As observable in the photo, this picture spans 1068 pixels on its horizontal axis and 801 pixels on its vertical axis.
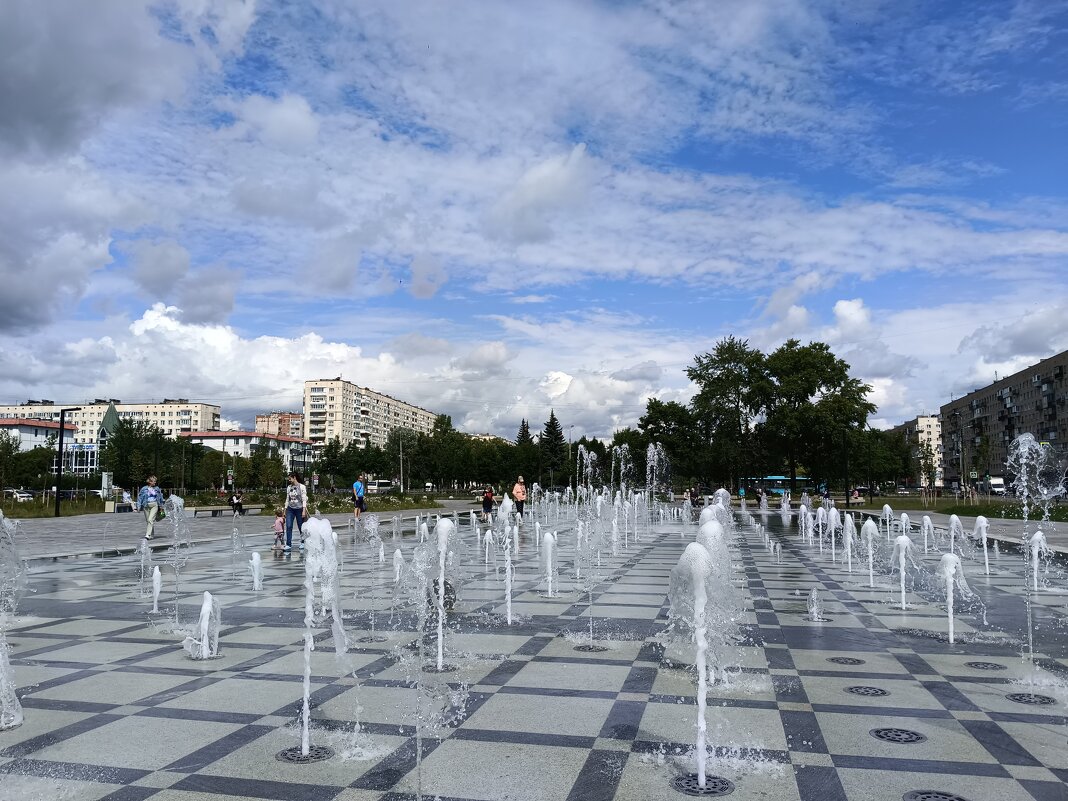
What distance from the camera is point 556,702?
553cm

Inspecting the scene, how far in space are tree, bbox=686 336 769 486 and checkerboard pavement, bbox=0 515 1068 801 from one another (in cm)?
4256

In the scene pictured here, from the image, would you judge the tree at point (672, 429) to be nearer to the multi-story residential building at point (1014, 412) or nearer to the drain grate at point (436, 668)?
the multi-story residential building at point (1014, 412)

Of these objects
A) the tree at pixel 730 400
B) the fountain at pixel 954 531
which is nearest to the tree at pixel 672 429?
the tree at pixel 730 400

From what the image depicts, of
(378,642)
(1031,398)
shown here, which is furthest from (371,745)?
(1031,398)

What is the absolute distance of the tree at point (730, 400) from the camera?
51.7m

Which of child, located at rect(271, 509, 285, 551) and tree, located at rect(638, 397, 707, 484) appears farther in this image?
tree, located at rect(638, 397, 707, 484)

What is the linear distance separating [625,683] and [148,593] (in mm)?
7939

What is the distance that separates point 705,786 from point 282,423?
576 ft

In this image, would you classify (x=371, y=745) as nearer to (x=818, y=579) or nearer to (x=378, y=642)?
(x=378, y=642)

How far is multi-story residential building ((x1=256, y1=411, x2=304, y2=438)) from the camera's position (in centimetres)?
17100

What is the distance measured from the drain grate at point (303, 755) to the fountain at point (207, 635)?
9.02ft

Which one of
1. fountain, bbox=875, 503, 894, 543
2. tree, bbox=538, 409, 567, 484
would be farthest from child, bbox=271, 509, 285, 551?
tree, bbox=538, 409, 567, 484

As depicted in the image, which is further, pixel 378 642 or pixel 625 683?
pixel 378 642

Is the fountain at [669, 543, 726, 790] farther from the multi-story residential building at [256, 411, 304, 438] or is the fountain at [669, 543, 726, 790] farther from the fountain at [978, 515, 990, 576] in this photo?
the multi-story residential building at [256, 411, 304, 438]
